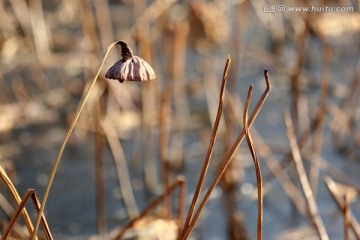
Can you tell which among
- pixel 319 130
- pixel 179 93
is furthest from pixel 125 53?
pixel 179 93

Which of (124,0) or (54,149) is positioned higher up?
(124,0)

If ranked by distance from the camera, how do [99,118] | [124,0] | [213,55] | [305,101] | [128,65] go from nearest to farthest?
[128,65], [99,118], [305,101], [213,55], [124,0]

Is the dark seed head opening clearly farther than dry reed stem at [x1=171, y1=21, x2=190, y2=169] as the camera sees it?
No

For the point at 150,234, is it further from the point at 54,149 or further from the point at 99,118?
the point at 54,149

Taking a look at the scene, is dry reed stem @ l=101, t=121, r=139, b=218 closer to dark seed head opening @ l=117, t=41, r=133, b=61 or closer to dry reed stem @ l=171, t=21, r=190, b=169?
dry reed stem @ l=171, t=21, r=190, b=169

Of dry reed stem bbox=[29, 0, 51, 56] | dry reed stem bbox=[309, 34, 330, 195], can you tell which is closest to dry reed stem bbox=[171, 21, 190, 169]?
dry reed stem bbox=[309, 34, 330, 195]

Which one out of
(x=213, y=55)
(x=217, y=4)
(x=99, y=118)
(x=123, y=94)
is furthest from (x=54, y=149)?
(x=217, y=4)

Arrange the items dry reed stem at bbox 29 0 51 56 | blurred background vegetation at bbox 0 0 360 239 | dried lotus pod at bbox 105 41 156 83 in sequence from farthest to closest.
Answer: dry reed stem at bbox 29 0 51 56 → blurred background vegetation at bbox 0 0 360 239 → dried lotus pod at bbox 105 41 156 83

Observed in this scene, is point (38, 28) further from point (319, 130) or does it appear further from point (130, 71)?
point (130, 71)
